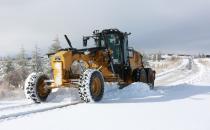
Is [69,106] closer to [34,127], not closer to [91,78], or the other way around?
[91,78]

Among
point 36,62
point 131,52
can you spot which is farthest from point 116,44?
point 36,62

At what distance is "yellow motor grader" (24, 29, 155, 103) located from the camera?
53.7ft

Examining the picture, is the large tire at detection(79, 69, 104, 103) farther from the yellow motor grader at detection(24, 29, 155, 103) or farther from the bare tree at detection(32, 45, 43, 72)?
the bare tree at detection(32, 45, 43, 72)

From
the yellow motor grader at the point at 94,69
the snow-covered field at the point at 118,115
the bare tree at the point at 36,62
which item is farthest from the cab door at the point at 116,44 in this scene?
the bare tree at the point at 36,62

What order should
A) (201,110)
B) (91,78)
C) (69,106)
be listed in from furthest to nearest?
1. (91,78)
2. (69,106)
3. (201,110)

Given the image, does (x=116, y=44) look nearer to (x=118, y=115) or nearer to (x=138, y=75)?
(x=138, y=75)

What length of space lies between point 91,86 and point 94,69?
0.97m

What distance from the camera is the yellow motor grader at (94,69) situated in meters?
16.4

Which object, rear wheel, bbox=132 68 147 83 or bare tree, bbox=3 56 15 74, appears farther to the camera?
bare tree, bbox=3 56 15 74

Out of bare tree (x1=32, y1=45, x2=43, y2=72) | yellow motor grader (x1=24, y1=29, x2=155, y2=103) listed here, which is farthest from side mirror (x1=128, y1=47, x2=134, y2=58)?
bare tree (x1=32, y1=45, x2=43, y2=72)

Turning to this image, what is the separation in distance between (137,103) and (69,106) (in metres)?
2.34

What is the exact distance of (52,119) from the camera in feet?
37.6

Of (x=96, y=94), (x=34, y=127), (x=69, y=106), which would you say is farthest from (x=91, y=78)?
(x=34, y=127)

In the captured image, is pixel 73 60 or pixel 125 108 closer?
pixel 125 108
